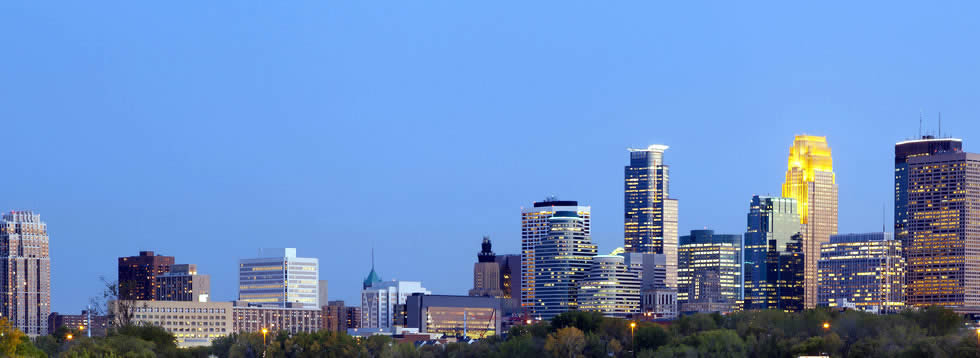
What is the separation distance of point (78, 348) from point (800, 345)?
178 feet

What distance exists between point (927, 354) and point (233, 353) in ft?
188

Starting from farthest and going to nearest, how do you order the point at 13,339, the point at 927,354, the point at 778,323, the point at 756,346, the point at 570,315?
1. the point at 570,315
2. the point at 778,323
3. the point at 756,346
4. the point at 927,354
5. the point at 13,339

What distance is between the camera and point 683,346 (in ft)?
373

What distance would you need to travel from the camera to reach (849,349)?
119 metres

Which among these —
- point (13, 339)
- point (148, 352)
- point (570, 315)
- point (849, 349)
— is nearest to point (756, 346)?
point (849, 349)

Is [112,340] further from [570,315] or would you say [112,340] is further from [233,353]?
[570,315]

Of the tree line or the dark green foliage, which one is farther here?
→ the dark green foliage

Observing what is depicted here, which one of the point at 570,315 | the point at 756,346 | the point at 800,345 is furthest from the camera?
the point at 570,315

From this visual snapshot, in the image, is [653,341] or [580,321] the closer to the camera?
[653,341]

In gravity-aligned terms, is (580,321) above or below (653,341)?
above

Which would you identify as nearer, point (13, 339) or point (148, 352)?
point (13, 339)

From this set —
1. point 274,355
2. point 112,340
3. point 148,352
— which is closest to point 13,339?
point 148,352

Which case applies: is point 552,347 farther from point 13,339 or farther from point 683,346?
point 13,339

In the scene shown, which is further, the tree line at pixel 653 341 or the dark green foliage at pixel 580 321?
the dark green foliage at pixel 580 321
